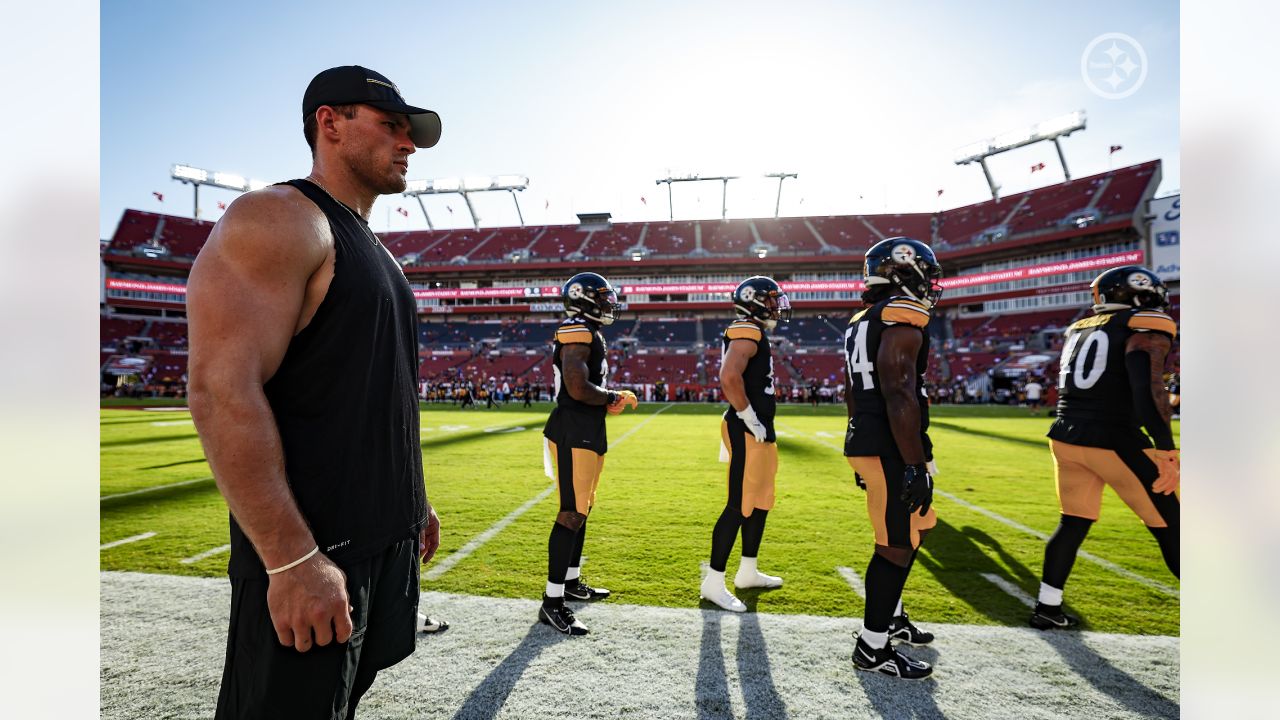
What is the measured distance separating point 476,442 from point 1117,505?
37.7ft

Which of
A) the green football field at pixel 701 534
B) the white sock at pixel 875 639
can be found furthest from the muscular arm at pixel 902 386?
the green football field at pixel 701 534

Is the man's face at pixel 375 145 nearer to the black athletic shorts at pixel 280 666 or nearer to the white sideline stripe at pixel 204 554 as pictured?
the black athletic shorts at pixel 280 666

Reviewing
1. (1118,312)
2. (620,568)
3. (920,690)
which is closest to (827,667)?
(920,690)

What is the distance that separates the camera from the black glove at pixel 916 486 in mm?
3094

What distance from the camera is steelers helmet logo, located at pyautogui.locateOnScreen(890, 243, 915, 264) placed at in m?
3.55

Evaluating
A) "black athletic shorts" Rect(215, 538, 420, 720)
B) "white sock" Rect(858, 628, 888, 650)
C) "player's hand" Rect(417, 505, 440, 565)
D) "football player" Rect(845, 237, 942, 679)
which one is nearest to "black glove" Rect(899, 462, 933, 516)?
"football player" Rect(845, 237, 942, 679)

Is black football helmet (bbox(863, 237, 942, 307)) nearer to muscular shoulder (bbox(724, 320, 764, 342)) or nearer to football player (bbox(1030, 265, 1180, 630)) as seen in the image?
muscular shoulder (bbox(724, 320, 764, 342))

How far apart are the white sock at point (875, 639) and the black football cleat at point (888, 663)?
0.02 metres

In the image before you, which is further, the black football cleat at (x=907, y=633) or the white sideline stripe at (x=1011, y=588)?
the white sideline stripe at (x=1011, y=588)

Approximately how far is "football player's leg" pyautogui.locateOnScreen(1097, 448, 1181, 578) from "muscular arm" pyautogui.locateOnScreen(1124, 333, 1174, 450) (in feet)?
0.55

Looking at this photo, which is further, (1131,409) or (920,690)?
(1131,409)

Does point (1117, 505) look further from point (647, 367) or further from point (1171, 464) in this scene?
point (647, 367)

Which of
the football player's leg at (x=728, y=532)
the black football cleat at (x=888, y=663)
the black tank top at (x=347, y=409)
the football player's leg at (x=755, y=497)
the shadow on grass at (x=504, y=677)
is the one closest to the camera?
the black tank top at (x=347, y=409)

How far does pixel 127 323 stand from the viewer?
43.8 m
